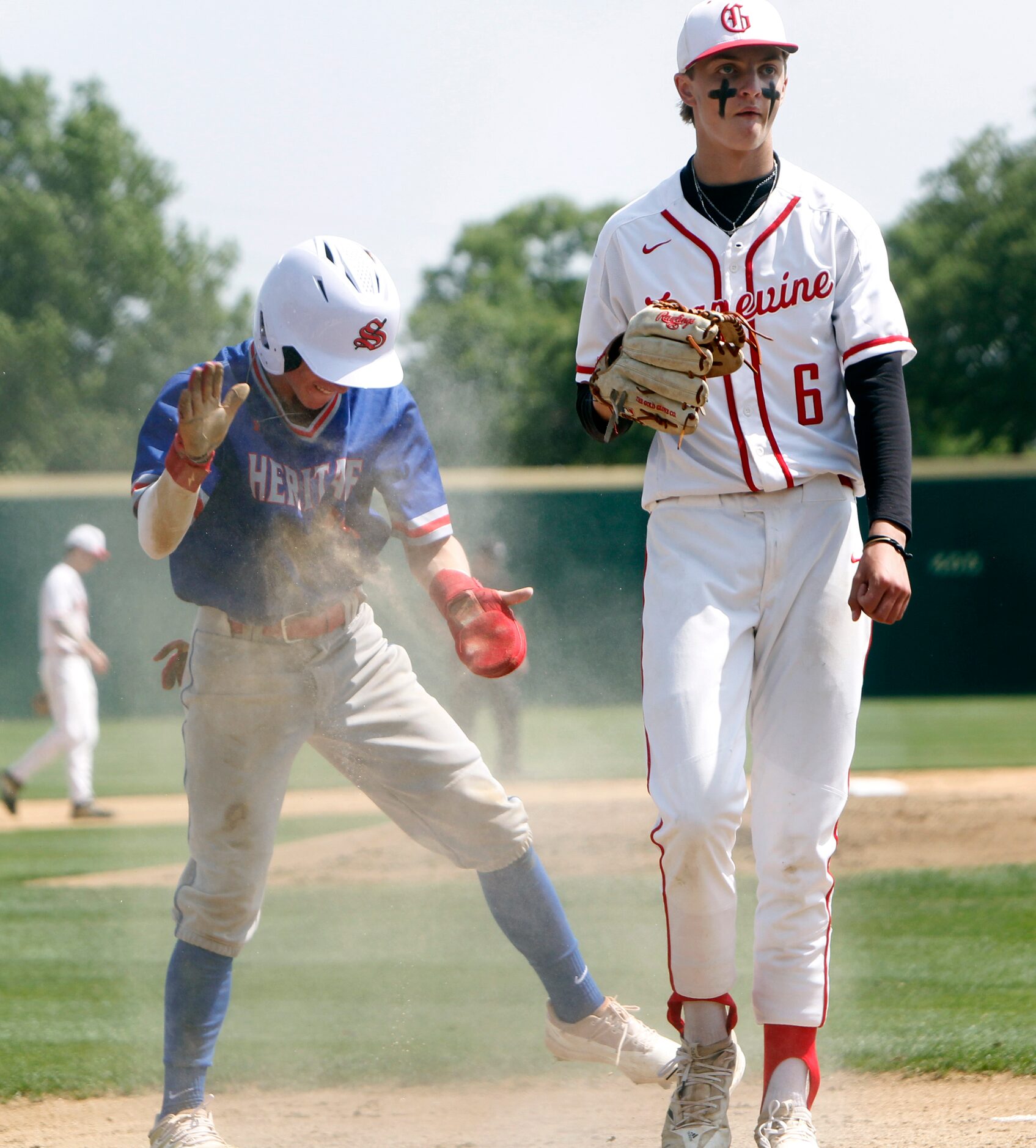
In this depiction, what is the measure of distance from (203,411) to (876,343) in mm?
1282

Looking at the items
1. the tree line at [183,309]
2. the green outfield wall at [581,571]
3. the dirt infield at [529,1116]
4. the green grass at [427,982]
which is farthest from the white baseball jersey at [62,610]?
the tree line at [183,309]

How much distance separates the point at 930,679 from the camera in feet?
57.7

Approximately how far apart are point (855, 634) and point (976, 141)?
34.6 meters

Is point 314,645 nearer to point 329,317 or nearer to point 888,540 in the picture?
point 329,317

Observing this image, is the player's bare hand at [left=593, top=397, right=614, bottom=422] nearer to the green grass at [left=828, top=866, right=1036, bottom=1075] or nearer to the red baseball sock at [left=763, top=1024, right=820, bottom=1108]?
the red baseball sock at [left=763, top=1024, right=820, bottom=1108]

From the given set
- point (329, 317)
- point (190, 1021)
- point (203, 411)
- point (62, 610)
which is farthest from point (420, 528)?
point (62, 610)

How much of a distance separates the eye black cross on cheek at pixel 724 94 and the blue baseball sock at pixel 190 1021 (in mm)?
1996

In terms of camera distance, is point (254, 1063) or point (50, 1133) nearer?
point (50, 1133)

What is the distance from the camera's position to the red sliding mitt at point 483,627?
121 inches

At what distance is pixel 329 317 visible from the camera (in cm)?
307

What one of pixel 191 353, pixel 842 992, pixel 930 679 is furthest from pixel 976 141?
pixel 842 992

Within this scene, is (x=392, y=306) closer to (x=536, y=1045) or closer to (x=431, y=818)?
(x=431, y=818)

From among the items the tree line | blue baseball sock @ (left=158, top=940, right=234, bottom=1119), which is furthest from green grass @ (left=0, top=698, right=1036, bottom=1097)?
the tree line

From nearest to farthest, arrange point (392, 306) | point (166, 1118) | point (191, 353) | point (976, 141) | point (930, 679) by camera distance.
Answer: point (166, 1118) → point (392, 306) → point (930, 679) → point (191, 353) → point (976, 141)
